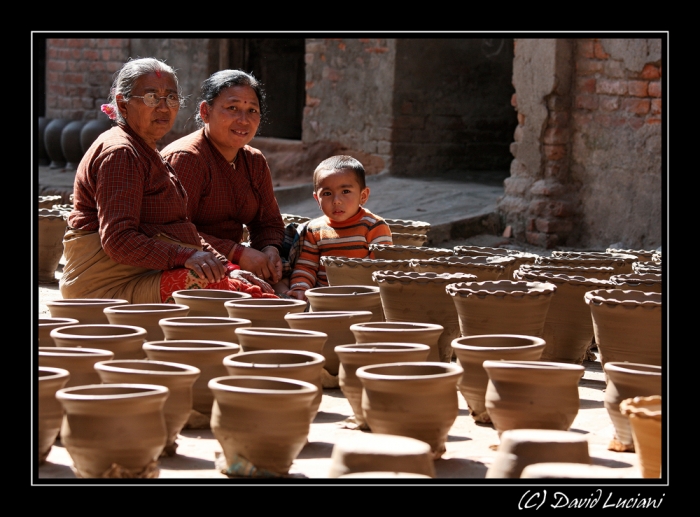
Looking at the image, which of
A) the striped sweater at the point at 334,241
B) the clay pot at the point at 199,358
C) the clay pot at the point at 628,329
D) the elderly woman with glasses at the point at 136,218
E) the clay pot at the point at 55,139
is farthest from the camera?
the clay pot at the point at 55,139

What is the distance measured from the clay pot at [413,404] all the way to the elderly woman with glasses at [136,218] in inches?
60.1

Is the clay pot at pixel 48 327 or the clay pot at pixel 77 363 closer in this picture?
the clay pot at pixel 77 363

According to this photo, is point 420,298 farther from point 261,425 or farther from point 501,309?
point 261,425

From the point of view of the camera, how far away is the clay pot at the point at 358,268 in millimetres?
3982

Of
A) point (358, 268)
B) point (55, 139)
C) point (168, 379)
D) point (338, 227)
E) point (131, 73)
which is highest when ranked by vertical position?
point (55, 139)

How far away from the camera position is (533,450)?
2.22 metres

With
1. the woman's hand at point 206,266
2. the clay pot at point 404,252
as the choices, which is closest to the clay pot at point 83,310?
the woman's hand at point 206,266

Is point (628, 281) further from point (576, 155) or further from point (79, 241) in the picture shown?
point (576, 155)

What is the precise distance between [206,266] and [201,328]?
0.92 m

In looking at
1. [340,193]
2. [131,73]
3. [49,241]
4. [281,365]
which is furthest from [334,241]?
[281,365]

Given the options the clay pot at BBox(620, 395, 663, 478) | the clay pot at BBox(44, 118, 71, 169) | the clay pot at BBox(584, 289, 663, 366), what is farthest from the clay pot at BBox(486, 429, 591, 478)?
the clay pot at BBox(44, 118, 71, 169)

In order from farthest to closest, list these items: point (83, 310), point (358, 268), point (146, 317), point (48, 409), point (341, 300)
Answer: point (358, 268) → point (341, 300) → point (83, 310) → point (146, 317) → point (48, 409)

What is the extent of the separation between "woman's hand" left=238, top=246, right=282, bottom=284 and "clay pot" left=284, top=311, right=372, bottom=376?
1.12 metres

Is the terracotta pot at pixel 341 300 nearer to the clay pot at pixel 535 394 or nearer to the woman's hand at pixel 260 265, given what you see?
the woman's hand at pixel 260 265
